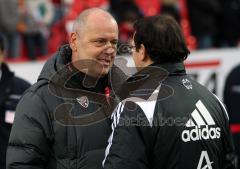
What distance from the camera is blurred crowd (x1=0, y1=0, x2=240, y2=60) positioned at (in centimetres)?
963

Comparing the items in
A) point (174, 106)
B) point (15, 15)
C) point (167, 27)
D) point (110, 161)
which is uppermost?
point (15, 15)

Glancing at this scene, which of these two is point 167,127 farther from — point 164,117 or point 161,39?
point 161,39

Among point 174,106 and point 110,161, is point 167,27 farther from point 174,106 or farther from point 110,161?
point 110,161

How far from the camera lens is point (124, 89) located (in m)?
4.31

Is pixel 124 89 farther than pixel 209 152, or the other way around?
pixel 124 89

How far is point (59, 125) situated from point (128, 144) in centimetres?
57

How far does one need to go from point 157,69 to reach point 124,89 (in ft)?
1.45

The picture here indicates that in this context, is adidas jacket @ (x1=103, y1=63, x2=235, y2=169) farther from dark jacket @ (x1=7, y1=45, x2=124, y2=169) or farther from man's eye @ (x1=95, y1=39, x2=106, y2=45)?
man's eye @ (x1=95, y1=39, x2=106, y2=45)

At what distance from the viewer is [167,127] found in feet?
12.4

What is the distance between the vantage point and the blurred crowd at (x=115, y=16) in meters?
9.63

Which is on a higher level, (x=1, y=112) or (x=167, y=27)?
(x=167, y=27)

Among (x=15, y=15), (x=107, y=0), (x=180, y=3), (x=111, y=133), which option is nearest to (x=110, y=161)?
(x=111, y=133)

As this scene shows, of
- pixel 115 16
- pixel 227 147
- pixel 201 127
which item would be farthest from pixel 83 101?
pixel 115 16

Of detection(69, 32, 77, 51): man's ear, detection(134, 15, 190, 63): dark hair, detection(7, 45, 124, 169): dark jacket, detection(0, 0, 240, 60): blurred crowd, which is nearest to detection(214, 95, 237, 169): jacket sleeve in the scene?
detection(134, 15, 190, 63): dark hair
